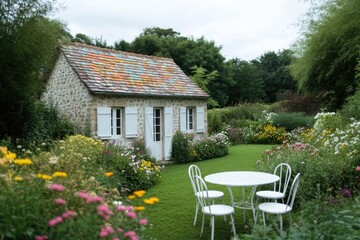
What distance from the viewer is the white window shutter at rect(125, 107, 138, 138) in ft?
40.7

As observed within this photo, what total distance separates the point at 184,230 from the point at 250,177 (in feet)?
4.47

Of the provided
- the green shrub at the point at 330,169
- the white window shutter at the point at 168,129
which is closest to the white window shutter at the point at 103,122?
the white window shutter at the point at 168,129

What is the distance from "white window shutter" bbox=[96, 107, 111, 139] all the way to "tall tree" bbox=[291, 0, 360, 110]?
7483mm

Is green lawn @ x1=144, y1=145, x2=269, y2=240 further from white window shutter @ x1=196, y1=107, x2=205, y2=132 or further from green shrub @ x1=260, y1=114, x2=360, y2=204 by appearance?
white window shutter @ x1=196, y1=107, x2=205, y2=132

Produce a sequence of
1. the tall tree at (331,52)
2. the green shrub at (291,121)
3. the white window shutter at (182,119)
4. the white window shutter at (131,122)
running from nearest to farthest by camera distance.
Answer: the tall tree at (331,52)
the white window shutter at (131,122)
the white window shutter at (182,119)
the green shrub at (291,121)

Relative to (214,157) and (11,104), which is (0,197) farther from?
(214,157)

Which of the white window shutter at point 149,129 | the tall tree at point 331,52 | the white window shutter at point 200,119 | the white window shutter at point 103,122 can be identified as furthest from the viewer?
the white window shutter at point 200,119

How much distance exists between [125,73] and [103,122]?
260 centimetres

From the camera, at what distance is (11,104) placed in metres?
9.79

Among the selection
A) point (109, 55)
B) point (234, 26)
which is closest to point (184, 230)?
point (109, 55)

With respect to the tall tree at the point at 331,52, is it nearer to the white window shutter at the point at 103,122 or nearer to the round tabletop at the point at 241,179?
the round tabletop at the point at 241,179

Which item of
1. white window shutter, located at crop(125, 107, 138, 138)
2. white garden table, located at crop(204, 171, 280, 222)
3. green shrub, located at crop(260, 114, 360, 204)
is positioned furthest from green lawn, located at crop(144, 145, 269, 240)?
white window shutter, located at crop(125, 107, 138, 138)

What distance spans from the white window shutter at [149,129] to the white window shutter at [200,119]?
276cm

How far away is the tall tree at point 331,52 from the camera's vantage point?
405 inches
